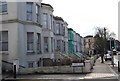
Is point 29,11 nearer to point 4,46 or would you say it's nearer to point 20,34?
point 20,34

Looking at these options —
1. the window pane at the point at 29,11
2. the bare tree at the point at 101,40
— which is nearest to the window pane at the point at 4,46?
the window pane at the point at 29,11

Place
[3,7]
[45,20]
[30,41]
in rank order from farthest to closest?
[45,20] < [30,41] < [3,7]

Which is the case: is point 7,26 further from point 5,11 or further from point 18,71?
point 18,71

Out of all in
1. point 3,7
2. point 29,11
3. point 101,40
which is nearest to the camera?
point 3,7

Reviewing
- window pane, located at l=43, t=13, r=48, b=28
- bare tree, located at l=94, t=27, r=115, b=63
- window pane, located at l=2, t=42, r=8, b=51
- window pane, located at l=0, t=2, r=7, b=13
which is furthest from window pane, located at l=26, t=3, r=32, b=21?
bare tree, located at l=94, t=27, r=115, b=63

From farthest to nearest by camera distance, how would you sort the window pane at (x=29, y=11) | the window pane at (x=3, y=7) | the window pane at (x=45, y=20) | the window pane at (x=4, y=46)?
1. the window pane at (x=45, y=20)
2. the window pane at (x=29, y=11)
3. the window pane at (x=3, y=7)
4. the window pane at (x=4, y=46)

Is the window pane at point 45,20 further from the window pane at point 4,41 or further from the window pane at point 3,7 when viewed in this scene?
the window pane at point 4,41

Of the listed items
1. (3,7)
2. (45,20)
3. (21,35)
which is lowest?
(21,35)

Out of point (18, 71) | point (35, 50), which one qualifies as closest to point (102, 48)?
point (35, 50)

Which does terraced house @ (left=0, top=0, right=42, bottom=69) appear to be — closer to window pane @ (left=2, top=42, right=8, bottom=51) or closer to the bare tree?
window pane @ (left=2, top=42, right=8, bottom=51)

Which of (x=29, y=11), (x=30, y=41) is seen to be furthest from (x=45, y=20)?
(x=30, y=41)

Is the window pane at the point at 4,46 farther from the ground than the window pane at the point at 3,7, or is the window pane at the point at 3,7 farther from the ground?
the window pane at the point at 3,7

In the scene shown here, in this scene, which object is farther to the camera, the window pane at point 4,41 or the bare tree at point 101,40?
the bare tree at point 101,40

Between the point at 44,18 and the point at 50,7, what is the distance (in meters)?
1.83
